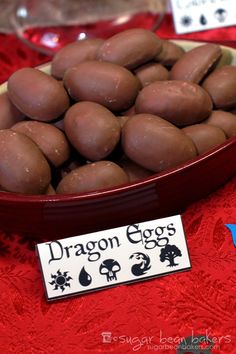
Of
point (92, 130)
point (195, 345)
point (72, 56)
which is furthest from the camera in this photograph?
point (72, 56)

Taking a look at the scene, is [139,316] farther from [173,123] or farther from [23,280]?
[173,123]

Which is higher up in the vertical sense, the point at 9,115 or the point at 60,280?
the point at 9,115

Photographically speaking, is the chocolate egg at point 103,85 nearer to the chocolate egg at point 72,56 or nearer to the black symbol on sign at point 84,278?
the chocolate egg at point 72,56

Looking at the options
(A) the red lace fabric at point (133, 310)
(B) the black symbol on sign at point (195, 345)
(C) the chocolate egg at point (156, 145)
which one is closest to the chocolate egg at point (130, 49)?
(C) the chocolate egg at point (156, 145)

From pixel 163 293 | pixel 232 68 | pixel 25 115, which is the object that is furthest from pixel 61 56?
pixel 163 293

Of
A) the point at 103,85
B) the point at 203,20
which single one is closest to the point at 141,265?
the point at 103,85

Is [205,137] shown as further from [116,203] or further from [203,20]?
[203,20]

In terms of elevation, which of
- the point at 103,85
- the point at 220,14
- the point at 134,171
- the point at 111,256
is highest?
the point at 220,14
